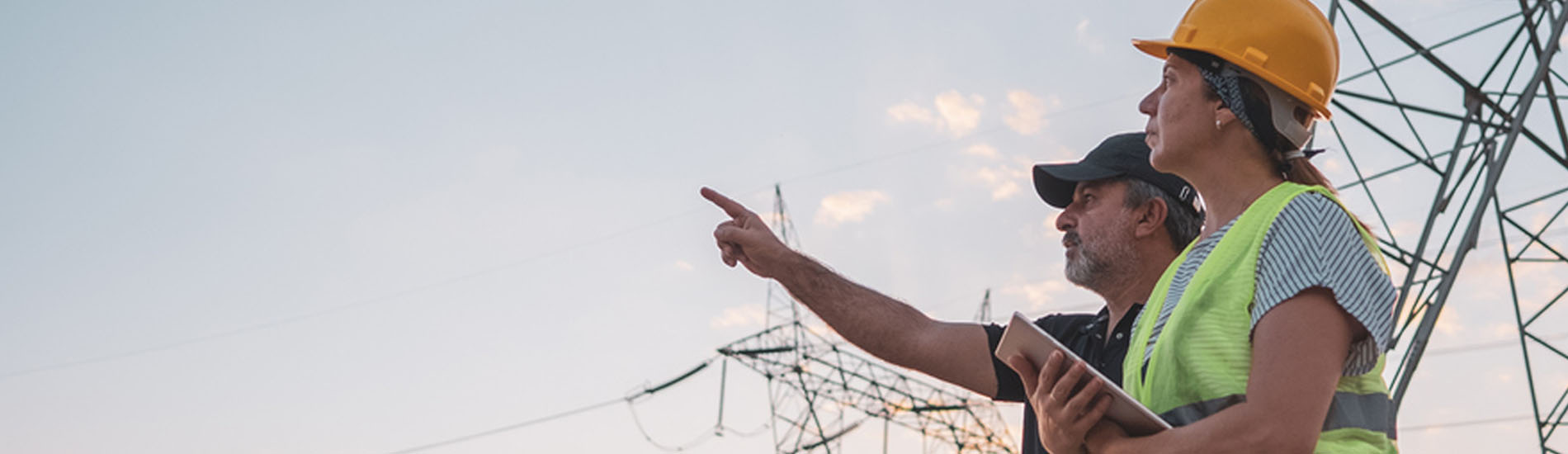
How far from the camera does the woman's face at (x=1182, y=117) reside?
79.4 inches

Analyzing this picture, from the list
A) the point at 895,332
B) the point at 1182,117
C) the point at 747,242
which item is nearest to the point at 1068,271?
the point at 895,332

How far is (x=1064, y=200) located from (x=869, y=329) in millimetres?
694

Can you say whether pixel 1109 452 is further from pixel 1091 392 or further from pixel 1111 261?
pixel 1111 261

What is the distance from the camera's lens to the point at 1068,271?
3396 mm

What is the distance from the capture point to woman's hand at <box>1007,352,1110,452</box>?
176cm

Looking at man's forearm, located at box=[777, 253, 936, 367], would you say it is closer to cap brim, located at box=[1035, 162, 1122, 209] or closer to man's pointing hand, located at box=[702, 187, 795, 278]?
man's pointing hand, located at box=[702, 187, 795, 278]

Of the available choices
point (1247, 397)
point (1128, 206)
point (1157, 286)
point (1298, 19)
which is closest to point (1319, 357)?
point (1247, 397)

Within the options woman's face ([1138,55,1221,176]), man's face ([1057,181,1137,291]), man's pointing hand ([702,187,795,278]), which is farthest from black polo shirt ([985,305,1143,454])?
woman's face ([1138,55,1221,176])

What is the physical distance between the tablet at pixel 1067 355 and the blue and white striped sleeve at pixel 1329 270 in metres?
0.18

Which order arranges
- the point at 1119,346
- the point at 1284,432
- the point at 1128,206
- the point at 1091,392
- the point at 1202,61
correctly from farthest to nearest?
the point at 1128,206 < the point at 1119,346 < the point at 1202,61 < the point at 1091,392 < the point at 1284,432

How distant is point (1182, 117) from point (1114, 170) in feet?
4.32

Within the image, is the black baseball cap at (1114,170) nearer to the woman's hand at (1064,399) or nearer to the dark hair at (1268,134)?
the dark hair at (1268,134)

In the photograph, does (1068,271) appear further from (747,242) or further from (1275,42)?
(1275,42)

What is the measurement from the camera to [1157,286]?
6.80ft
